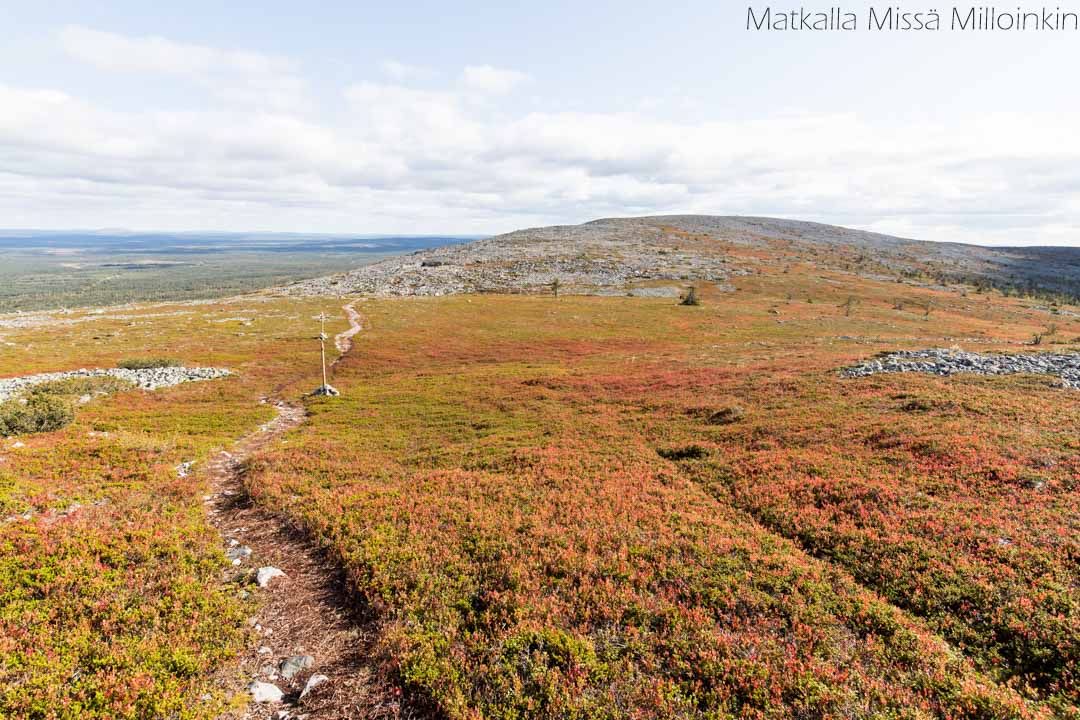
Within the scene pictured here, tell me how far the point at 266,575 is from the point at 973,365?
4320 centimetres

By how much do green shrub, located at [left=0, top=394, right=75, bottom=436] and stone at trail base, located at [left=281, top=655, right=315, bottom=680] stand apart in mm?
25966

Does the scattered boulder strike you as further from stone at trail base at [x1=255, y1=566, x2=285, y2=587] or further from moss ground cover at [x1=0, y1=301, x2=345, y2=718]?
stone at trail base at [x1=255, y1=566, x2=285, y2=587]

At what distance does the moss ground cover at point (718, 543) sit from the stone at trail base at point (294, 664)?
1656mm

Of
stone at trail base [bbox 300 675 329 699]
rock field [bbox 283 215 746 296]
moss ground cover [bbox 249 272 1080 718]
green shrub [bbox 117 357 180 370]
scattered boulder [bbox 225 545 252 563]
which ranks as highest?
rock field [bbox 283 215 746 296]

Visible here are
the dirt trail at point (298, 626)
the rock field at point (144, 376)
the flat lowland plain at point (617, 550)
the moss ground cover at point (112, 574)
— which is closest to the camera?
the moss ground cover at point (112, 574)

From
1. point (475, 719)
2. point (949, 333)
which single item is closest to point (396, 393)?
point (475, 719)

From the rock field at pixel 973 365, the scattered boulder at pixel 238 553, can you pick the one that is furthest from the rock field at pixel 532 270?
the scattered boulder at pixel 238 553

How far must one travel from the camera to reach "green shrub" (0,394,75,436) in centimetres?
2422

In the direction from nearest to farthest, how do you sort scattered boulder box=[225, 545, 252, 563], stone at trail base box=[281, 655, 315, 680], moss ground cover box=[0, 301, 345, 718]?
moss ground cover box=[0, 301, 345, 718] → stone at trail base box=[281, 655, 315, 680] → scattered boulder box=[225, 545, 252, 563]

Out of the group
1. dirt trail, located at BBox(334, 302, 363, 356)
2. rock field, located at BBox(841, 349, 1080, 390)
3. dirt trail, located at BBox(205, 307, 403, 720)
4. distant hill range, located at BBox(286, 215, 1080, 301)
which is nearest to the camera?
dirt trail, located at BBox(205, 307, 403, 720)

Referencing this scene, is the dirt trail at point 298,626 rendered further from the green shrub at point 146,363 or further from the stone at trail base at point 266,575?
the green shrub at point 146,363

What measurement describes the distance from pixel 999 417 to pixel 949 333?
2569 inches

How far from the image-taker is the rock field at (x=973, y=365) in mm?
29938

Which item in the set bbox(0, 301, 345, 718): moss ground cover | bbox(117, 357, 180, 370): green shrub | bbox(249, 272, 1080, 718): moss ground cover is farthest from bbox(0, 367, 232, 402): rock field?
bbox(249, 272, 1080, 718): moss ground cover
